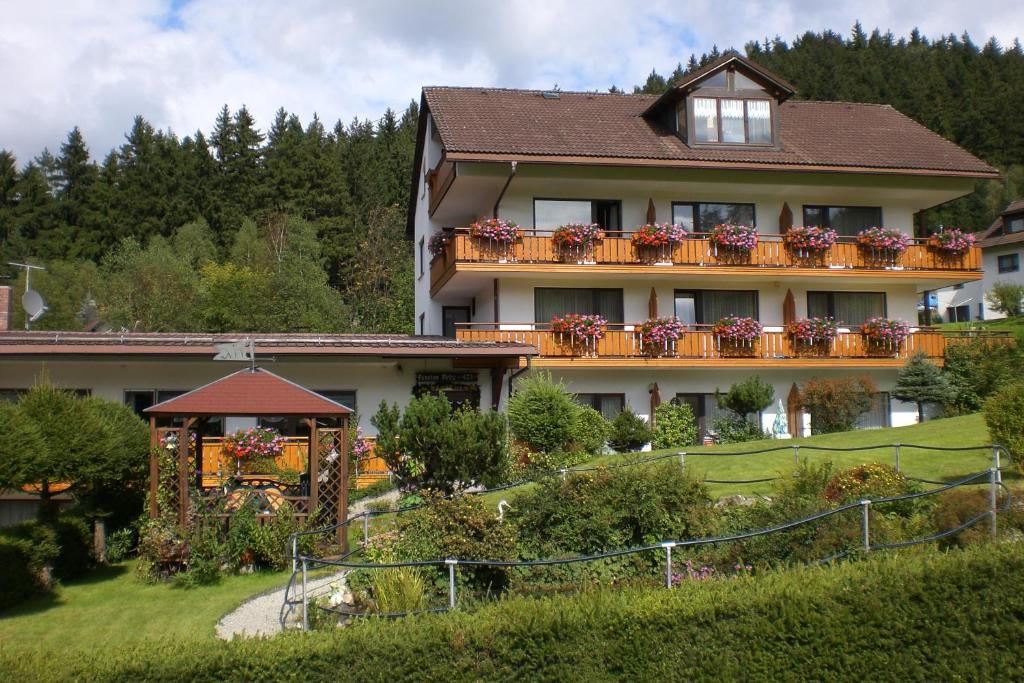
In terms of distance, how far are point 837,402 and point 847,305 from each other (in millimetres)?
5252

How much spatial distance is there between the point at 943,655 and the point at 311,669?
5.69 m

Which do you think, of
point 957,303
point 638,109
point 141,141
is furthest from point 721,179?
point 141,141

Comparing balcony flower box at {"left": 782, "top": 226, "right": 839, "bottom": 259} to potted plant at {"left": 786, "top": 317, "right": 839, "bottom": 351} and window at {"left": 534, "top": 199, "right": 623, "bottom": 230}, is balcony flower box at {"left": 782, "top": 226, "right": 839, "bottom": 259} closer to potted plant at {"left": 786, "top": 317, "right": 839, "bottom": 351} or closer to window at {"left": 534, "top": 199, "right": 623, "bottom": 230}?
potted plant at {"left": 786, "top": 317, "right": 839, "bottom": 351}

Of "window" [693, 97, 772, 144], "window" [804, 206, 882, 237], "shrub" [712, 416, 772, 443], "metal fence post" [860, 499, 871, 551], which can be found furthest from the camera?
"window" [804, 206, 882, 237]

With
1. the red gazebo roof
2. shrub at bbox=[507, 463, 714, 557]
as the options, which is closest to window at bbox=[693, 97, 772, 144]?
the red gazebo roof

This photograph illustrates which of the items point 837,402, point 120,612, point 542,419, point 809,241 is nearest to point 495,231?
point 542,419

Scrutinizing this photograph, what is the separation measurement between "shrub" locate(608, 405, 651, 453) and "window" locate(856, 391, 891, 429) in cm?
839

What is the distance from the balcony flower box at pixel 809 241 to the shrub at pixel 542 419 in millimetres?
10533

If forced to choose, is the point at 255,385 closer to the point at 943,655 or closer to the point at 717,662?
the point at 717,662

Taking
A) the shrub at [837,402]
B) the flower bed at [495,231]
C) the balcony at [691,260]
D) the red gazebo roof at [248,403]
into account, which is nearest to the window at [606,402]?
the balcony at [691,260]

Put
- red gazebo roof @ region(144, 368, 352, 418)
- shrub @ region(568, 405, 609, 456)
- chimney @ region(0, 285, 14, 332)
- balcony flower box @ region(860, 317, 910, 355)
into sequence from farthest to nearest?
balcony flower box @ region(860, 317, 910, 355)
chimney @ region(0, 285, 14, 332)
shrub @ region(568, 405, 609, 456)
red gazebo roof @ region(144, 368, 352, 418)

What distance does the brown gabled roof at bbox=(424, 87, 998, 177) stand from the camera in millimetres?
26375

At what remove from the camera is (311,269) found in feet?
164

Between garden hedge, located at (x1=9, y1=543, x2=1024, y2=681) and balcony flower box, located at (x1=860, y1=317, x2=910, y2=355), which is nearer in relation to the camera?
garden hedge, located at (x1=9, y1=543, x2=1024, y2=681)
